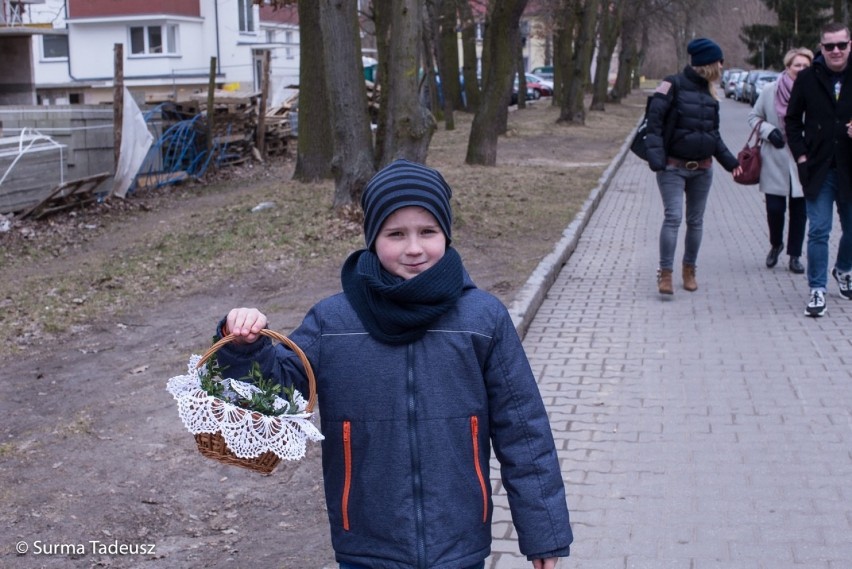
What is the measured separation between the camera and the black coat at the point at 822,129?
8087 mm

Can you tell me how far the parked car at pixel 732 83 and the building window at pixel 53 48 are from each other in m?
41.2

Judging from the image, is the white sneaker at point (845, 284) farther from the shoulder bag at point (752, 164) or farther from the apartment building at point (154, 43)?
the apartment building at point (154, 43)

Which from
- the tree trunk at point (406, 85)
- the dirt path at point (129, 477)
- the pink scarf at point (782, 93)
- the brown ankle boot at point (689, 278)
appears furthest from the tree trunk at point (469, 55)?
the dirt path at point (129, 477)

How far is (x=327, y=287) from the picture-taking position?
31.3 ft

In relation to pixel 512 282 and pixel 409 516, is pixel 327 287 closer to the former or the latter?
pixel 512 282

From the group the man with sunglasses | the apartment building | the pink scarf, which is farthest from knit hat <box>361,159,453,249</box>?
the apartment building

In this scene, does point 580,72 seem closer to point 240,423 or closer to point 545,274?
point 545,274

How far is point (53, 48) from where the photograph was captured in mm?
53656

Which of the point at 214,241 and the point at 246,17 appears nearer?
the point at 214,241

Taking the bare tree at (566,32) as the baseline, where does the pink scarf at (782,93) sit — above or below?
below

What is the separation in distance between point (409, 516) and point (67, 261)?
10.7m

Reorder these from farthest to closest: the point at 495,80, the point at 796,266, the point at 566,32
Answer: the point at 566,32
the point at 495,80
the point at 796,266

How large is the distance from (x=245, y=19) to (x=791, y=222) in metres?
47.9

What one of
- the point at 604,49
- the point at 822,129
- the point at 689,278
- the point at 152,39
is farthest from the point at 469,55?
the point at 822,129
